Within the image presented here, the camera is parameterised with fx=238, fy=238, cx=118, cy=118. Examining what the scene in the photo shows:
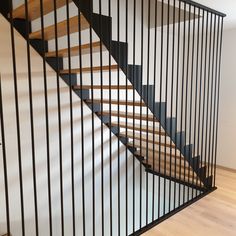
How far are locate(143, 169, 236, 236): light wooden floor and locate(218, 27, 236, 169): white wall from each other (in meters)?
1.23

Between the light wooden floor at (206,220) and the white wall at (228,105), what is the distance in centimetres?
123

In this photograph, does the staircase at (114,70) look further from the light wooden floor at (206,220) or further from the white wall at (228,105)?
the white wall at (228,105)

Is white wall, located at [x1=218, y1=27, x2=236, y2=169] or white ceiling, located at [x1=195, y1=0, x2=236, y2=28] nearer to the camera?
white ceiling, located at [x1=195, y1=0, x2=236, y2=28]

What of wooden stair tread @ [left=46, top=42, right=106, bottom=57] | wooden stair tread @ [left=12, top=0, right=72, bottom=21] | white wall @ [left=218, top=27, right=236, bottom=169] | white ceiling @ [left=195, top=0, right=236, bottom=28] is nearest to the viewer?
wooden stair tread @ [left=12, top=0, right=72, bottom=21]

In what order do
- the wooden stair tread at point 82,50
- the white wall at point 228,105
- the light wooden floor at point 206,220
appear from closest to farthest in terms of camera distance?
the wooden stair tread at point 82,50 → the light wooden floor at point 206,220 → the white wall at point 228,105

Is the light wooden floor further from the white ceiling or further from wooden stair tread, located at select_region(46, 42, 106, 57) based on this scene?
the white ceiling

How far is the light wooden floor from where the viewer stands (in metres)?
2.17

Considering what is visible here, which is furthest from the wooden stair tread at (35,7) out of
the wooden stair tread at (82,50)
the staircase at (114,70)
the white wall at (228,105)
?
the white wall at (228,105)

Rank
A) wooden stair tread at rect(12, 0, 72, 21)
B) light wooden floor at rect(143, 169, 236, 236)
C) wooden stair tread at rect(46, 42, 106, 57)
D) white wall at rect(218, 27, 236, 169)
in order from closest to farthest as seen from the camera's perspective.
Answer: wooden stair tread at rect(12, 0, 72, 21) < wooden stair tread at rect(46, 42, 106, 57) < light wooden floor at rect(143, 169, 236, 236) < white wall at rect(218, 27, 236, 169)

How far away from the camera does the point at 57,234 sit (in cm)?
285

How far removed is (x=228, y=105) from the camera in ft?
13.0

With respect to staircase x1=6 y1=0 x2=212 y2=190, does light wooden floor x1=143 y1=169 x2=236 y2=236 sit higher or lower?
lower

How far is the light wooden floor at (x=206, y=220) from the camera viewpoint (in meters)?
2.17

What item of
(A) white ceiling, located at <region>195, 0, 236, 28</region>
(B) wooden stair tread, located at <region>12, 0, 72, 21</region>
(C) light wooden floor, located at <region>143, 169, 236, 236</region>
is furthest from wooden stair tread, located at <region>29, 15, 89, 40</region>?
(C) light wooden floor, located at <region>143, 169, 236, 236</region>
